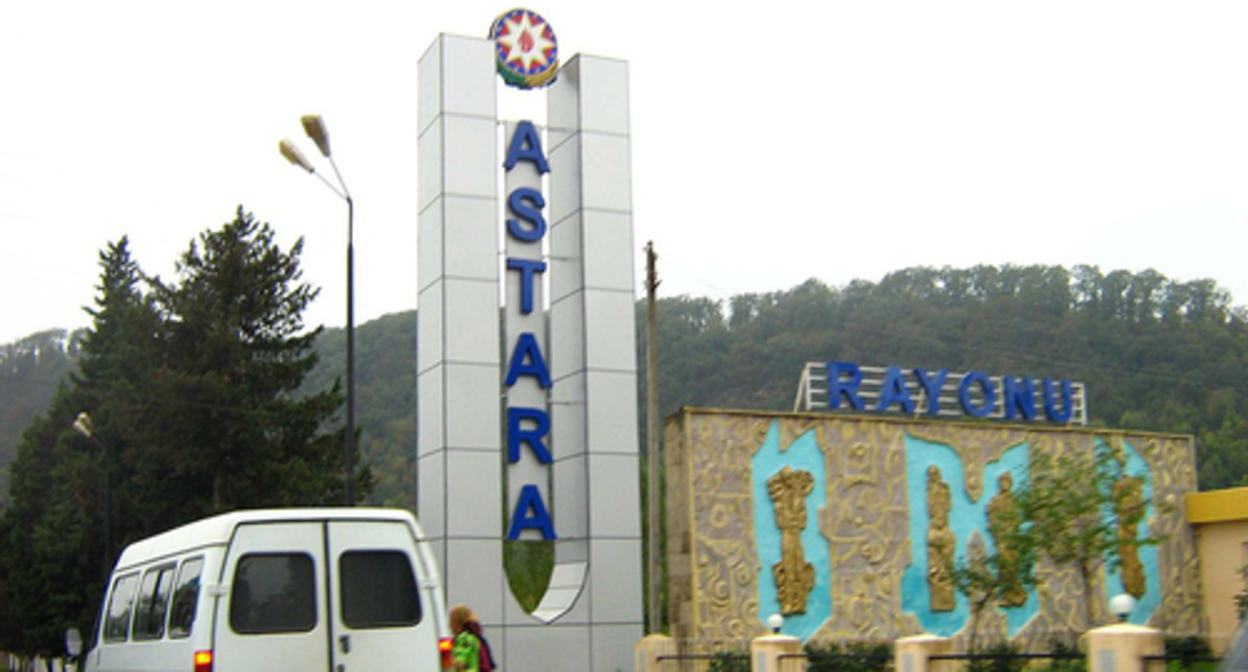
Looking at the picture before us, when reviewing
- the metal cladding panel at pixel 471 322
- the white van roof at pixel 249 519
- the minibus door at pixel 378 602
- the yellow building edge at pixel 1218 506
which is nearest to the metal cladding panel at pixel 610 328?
the metal cladding panel at pixel 471 322

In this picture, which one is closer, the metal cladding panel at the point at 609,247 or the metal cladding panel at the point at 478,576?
the metal cladding panel at the point at 478,576

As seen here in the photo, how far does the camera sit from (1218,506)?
32.0m

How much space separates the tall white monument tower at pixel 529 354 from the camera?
2405 centimetres

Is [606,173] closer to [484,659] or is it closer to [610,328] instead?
[610,328]

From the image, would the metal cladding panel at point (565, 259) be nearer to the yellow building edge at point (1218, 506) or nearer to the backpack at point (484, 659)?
the backpack at point (484, 659)

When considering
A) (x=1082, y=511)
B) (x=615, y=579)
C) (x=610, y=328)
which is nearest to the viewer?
(x=615, y=579)

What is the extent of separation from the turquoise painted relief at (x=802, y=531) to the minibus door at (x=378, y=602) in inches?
537

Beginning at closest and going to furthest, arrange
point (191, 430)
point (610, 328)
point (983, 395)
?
point (610, 328)
point (983, 395)
point (191, 430)

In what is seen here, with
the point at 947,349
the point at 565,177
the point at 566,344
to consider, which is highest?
the point at 947,349

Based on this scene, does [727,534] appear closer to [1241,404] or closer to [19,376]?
[1241,404]

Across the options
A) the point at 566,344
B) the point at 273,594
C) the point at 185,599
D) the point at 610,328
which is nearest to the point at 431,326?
the point at 566,344

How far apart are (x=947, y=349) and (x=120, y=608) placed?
199 feet

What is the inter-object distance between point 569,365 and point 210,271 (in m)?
24.2

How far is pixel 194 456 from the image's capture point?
4241cm
